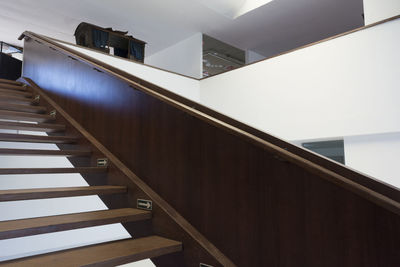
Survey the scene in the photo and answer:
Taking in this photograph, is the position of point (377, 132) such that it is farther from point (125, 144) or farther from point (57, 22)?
point (57, 22)

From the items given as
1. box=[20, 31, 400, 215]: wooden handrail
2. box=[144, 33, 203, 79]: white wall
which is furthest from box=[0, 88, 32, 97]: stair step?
box=[144, 33, 203, 79]: white wall

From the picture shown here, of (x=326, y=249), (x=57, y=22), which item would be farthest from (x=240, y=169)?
(x=57, y=22)

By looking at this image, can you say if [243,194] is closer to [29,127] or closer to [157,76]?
[29,127]

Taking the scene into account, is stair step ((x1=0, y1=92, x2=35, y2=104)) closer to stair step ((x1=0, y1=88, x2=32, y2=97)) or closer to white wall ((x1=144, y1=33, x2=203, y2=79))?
stair step ((x1=0, y1=88, x2=32, y2=97))

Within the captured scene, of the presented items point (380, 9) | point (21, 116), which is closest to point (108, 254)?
point (21, 116)

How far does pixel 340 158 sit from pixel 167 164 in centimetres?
381

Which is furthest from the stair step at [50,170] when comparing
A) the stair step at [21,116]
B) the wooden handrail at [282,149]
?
the stair step at [21,116]

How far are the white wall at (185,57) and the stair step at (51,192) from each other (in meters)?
5.63

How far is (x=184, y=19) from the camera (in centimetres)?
668

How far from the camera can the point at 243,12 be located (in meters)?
6.35

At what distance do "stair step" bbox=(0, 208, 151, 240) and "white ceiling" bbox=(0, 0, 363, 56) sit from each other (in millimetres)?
5152

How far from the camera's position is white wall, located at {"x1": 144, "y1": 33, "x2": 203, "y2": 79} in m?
7.39

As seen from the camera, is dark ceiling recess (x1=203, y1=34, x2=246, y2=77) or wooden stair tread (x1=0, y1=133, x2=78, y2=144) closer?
wooden stair tread (x1=0, y1=133, x2=78, y2=144)

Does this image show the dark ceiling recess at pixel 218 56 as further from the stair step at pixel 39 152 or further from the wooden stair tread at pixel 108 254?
the wooden stair tread at pixel 108 254
